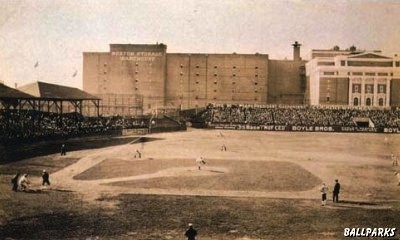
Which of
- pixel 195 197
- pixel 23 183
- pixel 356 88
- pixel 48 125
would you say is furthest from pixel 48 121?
pixel 356 88

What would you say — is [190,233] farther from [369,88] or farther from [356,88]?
[369,88]

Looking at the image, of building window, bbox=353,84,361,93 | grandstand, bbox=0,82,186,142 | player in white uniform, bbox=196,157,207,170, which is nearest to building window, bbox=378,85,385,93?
building window, bbox=353,84,361,93

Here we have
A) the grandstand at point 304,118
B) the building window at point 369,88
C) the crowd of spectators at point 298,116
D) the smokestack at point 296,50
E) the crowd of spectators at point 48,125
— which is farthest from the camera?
the smokestack at point 296,50

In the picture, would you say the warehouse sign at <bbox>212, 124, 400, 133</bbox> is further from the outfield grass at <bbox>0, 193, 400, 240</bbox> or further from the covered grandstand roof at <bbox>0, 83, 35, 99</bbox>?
the outfield grass at <bbox>0, 193, 400, 240</bbox>

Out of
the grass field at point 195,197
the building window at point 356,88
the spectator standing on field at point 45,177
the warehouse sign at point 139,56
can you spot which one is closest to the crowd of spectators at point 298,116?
the building window at point 356,88

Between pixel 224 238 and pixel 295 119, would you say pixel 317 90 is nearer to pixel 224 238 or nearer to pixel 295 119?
pixel 295 119

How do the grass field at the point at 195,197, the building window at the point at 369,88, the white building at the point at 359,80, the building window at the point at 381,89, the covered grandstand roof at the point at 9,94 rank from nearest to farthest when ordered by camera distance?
the grass field at the point at 195,197
the covered grandstand roof at the point at 9,94
the white building at the point at 359,80
the building window at the point at 381,89
the building window at the point at 369,88

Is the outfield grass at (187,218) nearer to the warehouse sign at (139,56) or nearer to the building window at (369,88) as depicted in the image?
the building window at (369,88)
